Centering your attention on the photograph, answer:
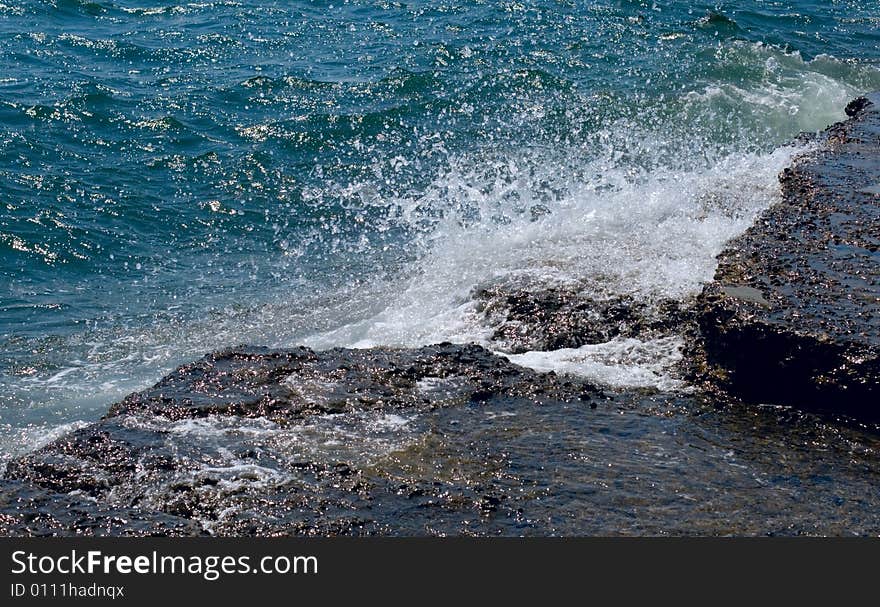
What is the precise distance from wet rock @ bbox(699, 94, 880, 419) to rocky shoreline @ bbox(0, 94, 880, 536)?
0.01 meters

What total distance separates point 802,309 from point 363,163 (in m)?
6.84

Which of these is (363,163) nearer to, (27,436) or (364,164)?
(364,164)

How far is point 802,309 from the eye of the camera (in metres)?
6.10

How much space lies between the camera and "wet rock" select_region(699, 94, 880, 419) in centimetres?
575

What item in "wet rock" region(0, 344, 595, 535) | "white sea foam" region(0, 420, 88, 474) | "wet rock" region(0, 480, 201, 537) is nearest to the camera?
"wet rock" region(0, 480, 201, 537)

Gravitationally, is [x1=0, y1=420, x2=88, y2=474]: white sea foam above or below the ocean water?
below

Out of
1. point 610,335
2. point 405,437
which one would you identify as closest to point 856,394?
point 610,335

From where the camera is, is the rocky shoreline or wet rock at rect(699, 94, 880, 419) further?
wet rock at rect(699, 94, 880, 419)

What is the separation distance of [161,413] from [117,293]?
13.6 ft

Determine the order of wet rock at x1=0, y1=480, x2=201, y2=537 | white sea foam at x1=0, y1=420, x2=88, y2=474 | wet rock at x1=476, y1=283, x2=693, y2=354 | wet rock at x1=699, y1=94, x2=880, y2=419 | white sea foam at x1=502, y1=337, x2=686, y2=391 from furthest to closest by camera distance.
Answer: white sea foam at x1=0, y1=420, x2=88, y2=474, wet rock at x1=476, y1=283, x2=693, y2=354, white sea foam at x1=502, y1=337, x2=686, y2=391, wet rock at x1=699, y1=94, x2=880, y2=419, wet rock at x1=0, y1=480, x2=201, y2=537

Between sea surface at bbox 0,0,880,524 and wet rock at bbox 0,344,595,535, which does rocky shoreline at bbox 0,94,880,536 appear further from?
sea surface at bbox 0,0,880,524

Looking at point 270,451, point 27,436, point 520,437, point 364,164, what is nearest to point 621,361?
point 520,437

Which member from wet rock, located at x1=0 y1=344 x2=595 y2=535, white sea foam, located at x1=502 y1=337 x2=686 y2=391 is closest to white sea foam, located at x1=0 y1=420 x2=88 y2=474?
wet rock, located at x1=0 y1=344 x2=595 y2=535

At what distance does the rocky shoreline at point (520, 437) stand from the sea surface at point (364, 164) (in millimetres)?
455
